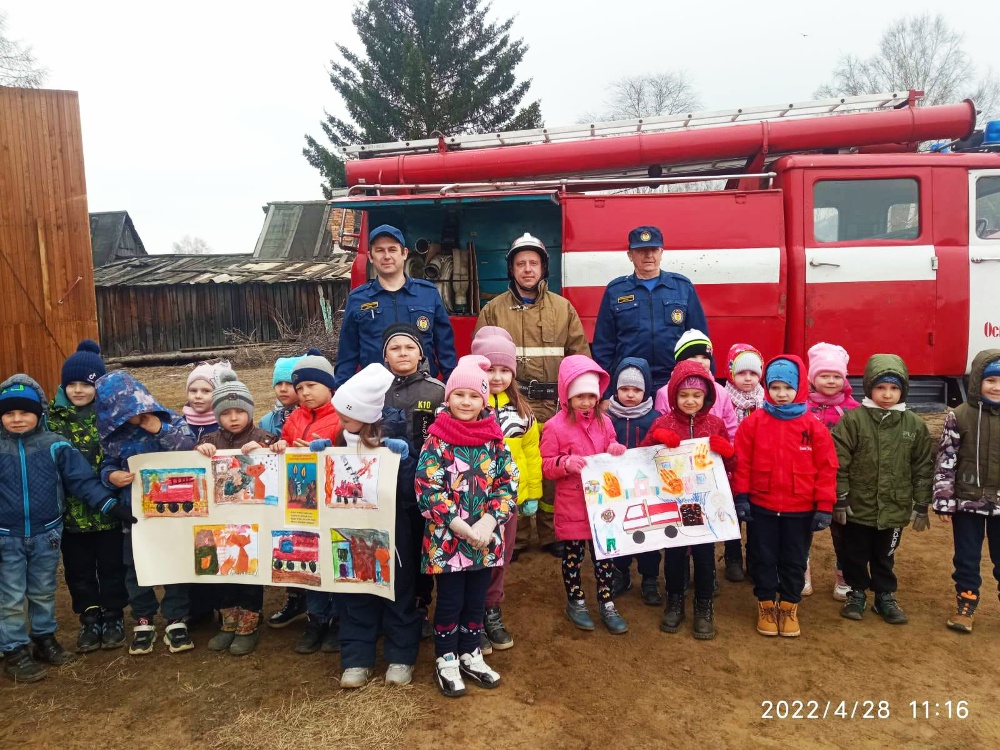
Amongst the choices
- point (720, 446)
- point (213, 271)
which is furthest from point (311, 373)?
point (213, 271)

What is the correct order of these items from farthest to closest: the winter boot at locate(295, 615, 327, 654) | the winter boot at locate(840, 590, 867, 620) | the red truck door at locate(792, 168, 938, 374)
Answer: the red truck door at locate(792, 168, 938, 374)
the winter boot at locate(840, 590, 867, 620)
the winter boot at locate(295, 615, 327, 654)

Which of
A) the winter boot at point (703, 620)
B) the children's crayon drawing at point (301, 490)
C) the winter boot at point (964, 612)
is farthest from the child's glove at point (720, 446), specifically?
the children's crayon drawing at point (301, 490)

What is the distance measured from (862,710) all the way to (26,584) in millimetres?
4049

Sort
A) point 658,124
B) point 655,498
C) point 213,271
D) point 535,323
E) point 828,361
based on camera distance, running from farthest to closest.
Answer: point 213,271, point 658,124, point 535,323, point 828,361, point 655,498

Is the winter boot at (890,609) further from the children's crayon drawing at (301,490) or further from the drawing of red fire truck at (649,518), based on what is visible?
the children's crayon drawing at (301,490)

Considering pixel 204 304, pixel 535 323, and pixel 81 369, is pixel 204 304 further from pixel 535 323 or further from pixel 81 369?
pixel 535 323

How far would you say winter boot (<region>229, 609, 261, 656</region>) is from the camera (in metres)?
3.50

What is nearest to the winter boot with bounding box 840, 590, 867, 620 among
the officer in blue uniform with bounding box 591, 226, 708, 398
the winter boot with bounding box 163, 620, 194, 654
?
the officer in blue uniform with bounding box 591, 226, 708, 398

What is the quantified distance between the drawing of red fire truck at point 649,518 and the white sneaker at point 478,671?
3.35 feet

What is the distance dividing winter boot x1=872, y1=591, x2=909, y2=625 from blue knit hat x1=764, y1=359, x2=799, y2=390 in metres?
1.33

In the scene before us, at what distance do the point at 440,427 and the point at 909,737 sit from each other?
234cm

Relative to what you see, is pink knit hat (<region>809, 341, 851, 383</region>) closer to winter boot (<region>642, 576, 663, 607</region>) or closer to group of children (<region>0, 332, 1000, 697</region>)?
group of children (<region>0, 332, 1000, 697</region>)

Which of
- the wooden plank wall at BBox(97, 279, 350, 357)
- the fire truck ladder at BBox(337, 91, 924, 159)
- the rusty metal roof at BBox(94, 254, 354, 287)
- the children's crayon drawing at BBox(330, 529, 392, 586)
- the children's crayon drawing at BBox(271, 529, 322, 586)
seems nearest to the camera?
the children's crayon drawing at BBox(330, 529, 392, 586)

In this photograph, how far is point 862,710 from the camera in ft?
9.58
